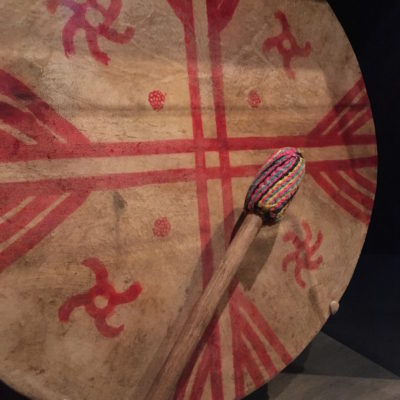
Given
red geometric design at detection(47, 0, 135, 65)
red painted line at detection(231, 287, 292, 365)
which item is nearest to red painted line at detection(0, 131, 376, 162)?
red geometric design at detection(47, 0, 135, 65)

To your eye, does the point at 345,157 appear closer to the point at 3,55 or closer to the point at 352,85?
the point at 352,85

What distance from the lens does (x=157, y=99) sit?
1.07 meters

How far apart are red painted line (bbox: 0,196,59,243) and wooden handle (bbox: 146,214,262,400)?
423mm

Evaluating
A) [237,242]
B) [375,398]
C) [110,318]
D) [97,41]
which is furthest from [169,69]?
[375,398]

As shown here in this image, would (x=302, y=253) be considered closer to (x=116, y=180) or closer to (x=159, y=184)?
(x=159, y=184)

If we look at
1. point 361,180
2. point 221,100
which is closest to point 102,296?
point 221,100

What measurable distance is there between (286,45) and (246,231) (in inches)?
23.4

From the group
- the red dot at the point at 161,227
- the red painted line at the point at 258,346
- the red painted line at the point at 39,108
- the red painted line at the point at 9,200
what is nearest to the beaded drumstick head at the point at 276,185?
the red dot at the point at 161,227

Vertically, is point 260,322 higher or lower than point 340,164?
lower

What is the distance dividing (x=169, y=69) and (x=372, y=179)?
81cm

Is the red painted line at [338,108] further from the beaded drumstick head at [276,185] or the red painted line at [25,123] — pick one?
the red painted line at [25,123]

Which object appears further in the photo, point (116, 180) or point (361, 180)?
point (361, 180)

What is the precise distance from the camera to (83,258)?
0.97 metres

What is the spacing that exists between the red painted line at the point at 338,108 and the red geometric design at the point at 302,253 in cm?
30
